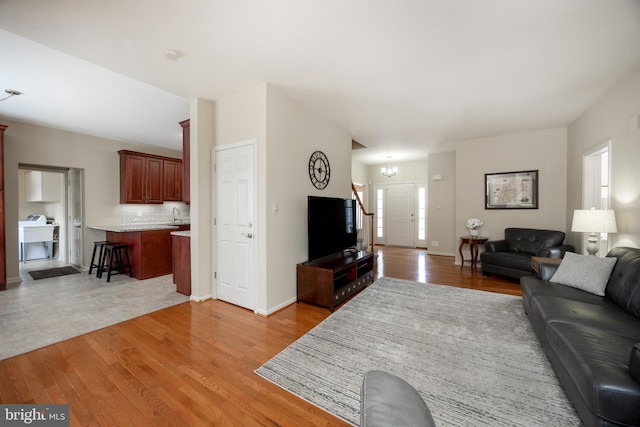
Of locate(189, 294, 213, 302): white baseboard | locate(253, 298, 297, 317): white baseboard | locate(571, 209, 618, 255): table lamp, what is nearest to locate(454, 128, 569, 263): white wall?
locate(571, 209, 618, 255): table lamp

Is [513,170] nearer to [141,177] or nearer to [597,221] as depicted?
[597,221]

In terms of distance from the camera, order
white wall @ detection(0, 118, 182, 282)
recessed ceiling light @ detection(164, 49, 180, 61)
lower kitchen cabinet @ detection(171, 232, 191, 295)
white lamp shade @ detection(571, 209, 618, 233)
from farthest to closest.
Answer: white wall @ detection(0, 118, 182, 282), lower kitchen cabinet @ detection(171, 232, 191, 295), white lamp shade @ detection(571, 209, 618, 233), recessed ceiling light @ detection(164, 49, 180, 61)

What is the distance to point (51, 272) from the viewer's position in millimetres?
4852

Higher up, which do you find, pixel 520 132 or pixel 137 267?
pixel 520 132

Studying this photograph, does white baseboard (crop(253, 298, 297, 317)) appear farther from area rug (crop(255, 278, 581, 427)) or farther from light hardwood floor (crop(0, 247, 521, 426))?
area rug (crop(255, 278, 581, 427))

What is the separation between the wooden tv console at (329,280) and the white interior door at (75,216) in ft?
16.0

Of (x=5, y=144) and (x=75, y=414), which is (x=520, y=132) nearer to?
(x=75, y=414)

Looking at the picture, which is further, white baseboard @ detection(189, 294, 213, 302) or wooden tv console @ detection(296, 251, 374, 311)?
white baseboard @ detection(189, 294, 213, 302)

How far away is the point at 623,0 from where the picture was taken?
1809 millimetres

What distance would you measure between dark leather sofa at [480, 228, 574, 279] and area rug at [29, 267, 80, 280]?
25.3 feet

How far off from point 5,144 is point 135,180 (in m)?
1.79

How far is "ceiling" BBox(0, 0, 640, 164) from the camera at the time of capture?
1876 millimetres

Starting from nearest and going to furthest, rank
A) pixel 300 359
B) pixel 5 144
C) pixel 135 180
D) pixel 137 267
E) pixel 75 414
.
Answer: pixel 75 414 < pixel 300 359 < pixel 5 144 < pixel 137 267 < pixel 135 180

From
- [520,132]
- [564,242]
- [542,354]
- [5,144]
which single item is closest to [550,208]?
[564,242]
